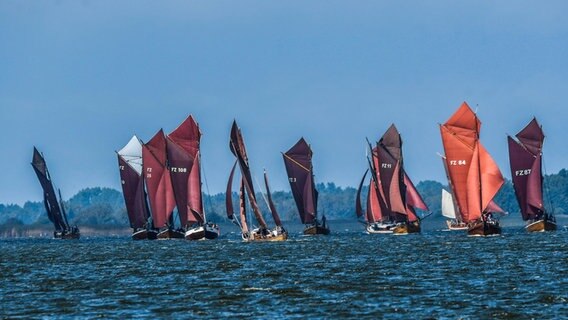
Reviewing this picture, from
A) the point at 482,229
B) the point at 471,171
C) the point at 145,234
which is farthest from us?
the point at 145,234

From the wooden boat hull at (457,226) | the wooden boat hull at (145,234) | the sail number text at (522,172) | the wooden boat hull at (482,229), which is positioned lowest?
the wooden boat hull at (482,229)

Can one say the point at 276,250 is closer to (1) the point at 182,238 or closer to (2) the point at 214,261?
(2) the point at 214,261

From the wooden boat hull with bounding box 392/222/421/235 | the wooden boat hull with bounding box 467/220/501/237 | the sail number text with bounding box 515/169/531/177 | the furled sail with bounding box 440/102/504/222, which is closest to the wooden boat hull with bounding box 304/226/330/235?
the wooden boat hull with bounding box 392/222/421/235

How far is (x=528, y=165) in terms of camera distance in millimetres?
140750

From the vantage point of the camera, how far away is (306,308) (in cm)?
5456

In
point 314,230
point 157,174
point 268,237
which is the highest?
point 157,174

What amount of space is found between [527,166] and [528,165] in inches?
7.2

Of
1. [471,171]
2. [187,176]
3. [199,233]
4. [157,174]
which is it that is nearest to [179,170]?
[187,176]

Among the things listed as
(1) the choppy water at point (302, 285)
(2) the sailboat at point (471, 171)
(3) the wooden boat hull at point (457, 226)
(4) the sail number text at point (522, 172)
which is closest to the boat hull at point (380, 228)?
(3) the wooden boat hull at point (457, 226)

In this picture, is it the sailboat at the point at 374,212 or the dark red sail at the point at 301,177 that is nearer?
the dark red sail at the point at 301,177

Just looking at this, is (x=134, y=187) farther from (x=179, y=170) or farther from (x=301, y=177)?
(x=301, y=177)

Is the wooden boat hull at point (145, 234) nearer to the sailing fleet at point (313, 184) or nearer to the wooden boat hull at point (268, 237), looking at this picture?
the sailing fleet at point (313, 184)

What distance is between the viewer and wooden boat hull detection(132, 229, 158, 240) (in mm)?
163000

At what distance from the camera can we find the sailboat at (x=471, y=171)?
436 ft
